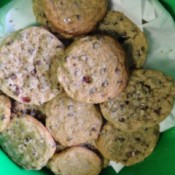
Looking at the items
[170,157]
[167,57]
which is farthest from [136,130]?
[167,57]

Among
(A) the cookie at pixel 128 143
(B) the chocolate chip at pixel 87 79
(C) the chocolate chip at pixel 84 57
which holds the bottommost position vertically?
(A) the cookie at pixel 128 143

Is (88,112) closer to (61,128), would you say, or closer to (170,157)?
(61,128)

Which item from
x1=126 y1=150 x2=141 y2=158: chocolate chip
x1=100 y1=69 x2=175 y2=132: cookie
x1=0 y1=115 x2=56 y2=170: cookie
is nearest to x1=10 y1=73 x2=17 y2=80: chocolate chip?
x1=0 y1=115 x2=56 y2=170: cookie

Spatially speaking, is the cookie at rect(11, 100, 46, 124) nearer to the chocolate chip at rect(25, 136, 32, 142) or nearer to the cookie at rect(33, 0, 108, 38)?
the chocolate chip at rect(25, 136, 32, 142)

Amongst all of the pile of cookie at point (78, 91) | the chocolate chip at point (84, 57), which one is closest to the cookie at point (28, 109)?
the pile of cookie at point (78, 91)

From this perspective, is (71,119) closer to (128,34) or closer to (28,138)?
(28,138)

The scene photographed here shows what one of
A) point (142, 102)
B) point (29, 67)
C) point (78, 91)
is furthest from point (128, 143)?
point (29, 67)

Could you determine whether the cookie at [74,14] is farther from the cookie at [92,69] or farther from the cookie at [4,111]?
the cookie at [4,111]
